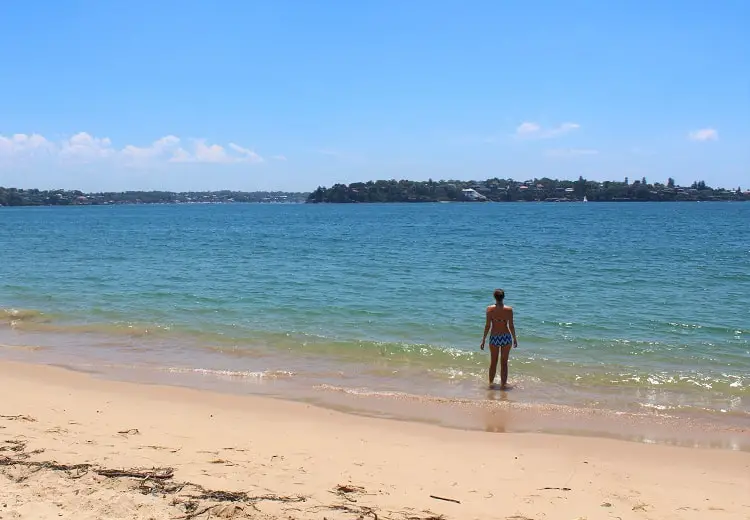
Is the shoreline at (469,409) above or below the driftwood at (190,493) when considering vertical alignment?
below

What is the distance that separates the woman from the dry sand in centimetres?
259

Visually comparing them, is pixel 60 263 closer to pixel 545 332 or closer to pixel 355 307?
pixel 355 307

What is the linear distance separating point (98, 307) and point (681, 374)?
1446 centimetres

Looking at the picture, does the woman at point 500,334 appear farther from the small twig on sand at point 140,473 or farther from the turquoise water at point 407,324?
the small twig on sand at point 140,473

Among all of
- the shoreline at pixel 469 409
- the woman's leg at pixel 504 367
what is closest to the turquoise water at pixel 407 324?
the shoreline at pixel 469 409

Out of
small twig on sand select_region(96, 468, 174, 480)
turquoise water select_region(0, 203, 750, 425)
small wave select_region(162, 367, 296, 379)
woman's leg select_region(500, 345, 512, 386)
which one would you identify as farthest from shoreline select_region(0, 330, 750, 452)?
small twig on sand select_region(96, 468, 174, 480)

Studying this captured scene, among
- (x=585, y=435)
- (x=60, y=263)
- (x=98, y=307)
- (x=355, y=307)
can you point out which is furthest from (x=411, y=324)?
(x=60, y=263)

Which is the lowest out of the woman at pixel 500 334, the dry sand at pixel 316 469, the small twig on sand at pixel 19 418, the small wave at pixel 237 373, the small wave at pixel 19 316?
the small wave at pixel 19 316

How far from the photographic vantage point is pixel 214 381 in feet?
33.2

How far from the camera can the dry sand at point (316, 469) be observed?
5055mm

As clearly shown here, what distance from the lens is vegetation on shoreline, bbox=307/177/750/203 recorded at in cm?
17388

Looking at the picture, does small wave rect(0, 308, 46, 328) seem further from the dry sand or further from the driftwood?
the driftwood

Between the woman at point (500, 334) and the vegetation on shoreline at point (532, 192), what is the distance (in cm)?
17016

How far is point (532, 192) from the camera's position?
179m
